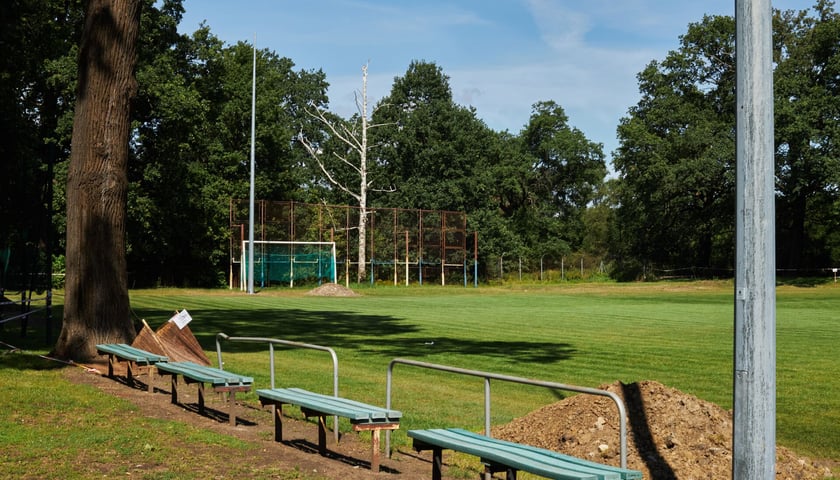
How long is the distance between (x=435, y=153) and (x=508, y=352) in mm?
57142

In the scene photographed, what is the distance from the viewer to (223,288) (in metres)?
57.3

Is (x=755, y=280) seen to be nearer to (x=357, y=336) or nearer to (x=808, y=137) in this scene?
(x=357, y=336)

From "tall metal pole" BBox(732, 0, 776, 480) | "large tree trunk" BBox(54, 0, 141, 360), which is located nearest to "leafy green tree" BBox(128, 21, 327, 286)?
"large tree trunk" BBox(54, 0, 141, 360)

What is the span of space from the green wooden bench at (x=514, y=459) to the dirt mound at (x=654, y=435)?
62.7 inches

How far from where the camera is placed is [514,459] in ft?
19.7

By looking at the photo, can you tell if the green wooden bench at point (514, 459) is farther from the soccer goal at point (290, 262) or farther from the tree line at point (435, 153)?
the soccer goal at point (290, 262)

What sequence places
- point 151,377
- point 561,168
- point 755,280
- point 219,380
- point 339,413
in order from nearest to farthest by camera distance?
point 755,280 < point 339,413 < point 219,380 < point 151,377 < point 561,168

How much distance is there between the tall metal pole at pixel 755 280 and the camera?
4.80 meters

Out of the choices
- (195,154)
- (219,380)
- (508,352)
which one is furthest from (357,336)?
(195,154)

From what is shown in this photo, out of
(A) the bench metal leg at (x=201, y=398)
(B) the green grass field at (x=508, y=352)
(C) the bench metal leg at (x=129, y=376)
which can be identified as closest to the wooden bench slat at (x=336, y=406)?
(B) the green grass field at (x=508, y=352)

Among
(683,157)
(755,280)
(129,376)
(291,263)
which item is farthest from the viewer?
(683,157)

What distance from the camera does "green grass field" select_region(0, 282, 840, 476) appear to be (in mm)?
12758

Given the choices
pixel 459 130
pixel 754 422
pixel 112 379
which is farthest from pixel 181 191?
pixel 754 422

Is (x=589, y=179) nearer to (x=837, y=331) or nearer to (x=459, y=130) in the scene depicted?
(x=459, y=130)
